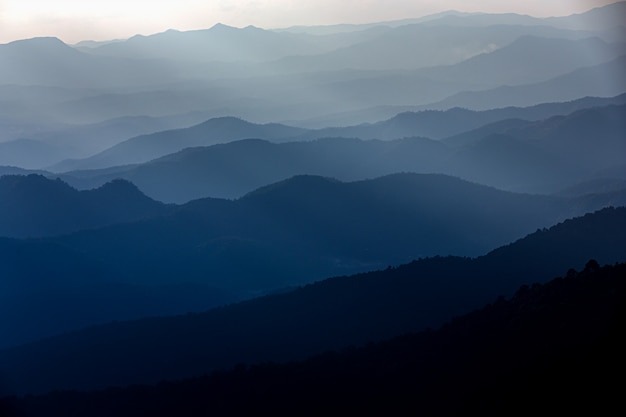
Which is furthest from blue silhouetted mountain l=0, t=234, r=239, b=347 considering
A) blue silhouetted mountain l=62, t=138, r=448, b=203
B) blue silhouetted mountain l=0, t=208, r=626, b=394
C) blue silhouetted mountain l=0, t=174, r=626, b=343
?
blue silhouetted mountain l=62, t=138, r=448, b=203

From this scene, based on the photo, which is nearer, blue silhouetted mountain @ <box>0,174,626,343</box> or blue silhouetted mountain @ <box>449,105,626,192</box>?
blue silhouetted mountain @ <box>0,174,626,343</box>

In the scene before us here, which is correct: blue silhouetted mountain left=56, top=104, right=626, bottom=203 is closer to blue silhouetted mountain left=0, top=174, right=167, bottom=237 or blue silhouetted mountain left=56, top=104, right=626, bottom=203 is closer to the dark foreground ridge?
blue silhouetted mountain left=0, top=174, right=167, bottom=237

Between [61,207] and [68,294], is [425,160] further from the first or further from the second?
[68,294]

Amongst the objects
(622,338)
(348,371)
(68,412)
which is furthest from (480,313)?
(68,412)

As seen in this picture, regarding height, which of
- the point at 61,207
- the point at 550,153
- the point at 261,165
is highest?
the point at 261,165

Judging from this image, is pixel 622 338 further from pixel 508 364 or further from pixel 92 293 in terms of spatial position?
pixel 92 293

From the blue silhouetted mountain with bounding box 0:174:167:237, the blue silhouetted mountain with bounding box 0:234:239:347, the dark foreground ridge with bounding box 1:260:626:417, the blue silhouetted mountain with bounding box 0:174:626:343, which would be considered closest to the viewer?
the dark foreground ridge with bounding box 1:260:626:417

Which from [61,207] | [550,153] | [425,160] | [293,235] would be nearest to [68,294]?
[293,235]

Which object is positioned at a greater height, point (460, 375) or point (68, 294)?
point (68, 294)
